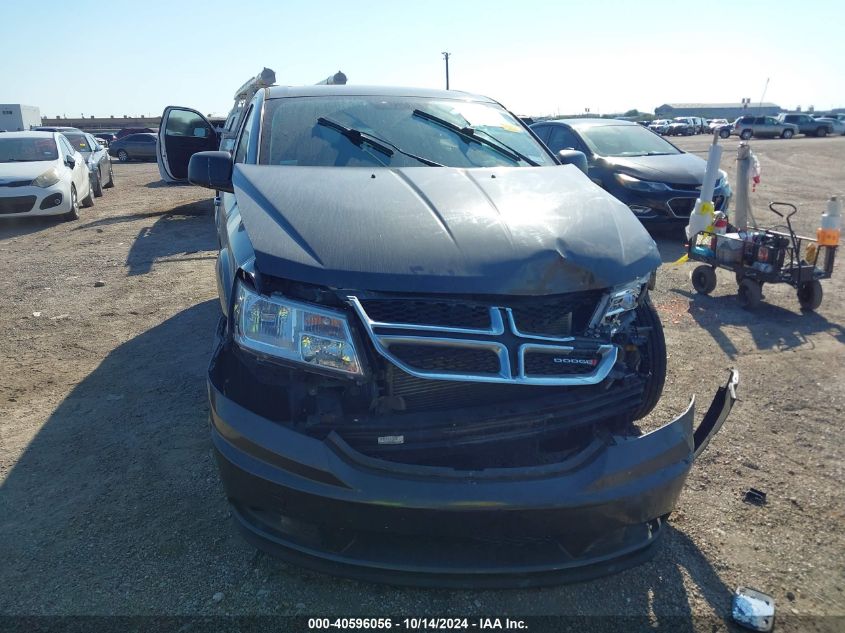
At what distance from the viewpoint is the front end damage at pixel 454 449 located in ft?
6.59

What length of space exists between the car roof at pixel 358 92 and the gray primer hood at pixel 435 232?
110cm

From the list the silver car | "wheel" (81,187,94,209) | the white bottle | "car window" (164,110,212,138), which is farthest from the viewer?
the silver car

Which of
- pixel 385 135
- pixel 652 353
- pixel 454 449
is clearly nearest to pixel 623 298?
pixel 652 353

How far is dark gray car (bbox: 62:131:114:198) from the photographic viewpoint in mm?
14109

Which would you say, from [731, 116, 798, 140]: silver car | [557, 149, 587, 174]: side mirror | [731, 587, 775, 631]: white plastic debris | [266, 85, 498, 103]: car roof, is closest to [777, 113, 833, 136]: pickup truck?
[731, 116, 798, 140]: silver car

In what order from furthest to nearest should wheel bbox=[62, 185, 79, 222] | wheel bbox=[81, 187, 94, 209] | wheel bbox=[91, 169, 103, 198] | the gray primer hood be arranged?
wheel bbox=[91, 169, 103, 198] < wheel bbox=[81, 187, 94, 209] < wheel bbox=[62, 185, 79, 222] < the gray primer hood

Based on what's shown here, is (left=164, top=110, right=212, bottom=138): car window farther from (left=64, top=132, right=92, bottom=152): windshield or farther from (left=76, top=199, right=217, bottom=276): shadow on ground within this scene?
(left=64, top=132, right=92, bottom=152): windshield

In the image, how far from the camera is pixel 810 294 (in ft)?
18.2

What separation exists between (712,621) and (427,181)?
6.62 ft

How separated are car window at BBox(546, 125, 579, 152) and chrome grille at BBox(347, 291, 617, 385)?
784 centimetres

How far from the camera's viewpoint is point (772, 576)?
8.00 feet

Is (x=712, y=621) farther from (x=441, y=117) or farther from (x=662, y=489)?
(x=441, y=117)

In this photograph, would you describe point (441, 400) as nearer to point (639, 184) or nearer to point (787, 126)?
point (639, 184)

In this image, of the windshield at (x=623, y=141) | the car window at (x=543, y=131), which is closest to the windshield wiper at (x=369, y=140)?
the windshield at (x=623, y=141)
